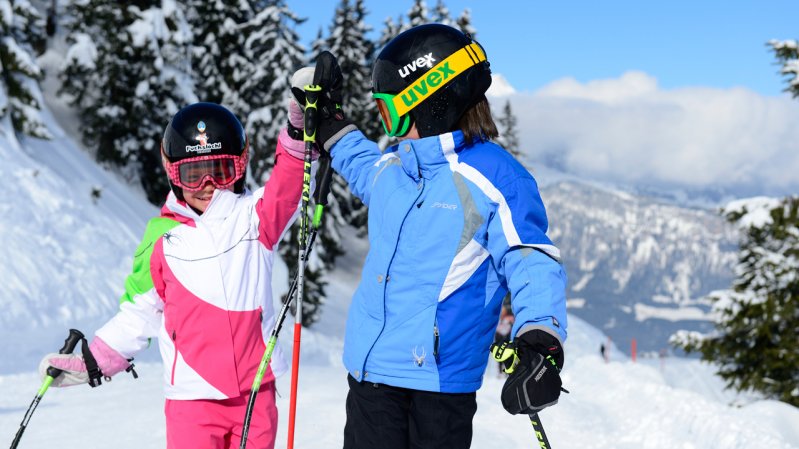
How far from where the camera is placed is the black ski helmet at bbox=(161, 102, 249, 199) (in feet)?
11.2

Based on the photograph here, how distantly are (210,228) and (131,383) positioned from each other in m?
5.89

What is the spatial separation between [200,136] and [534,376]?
2.07 meters

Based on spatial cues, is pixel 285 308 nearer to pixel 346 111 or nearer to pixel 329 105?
pixel 329 105

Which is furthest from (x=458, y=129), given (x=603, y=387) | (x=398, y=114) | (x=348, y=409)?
(x=603, y=387)

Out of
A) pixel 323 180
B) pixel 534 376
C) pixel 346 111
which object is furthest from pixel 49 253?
pixel 346 111

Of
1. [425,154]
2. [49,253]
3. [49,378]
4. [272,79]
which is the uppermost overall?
[425,154]

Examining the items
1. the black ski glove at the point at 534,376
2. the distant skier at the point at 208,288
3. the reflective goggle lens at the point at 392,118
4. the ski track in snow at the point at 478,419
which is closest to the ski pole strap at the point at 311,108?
the distant skier at the point at 208,288

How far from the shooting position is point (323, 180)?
3.27 metres

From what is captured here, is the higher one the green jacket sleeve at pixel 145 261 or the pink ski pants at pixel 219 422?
the green jacket sleeve at pixel 145 261

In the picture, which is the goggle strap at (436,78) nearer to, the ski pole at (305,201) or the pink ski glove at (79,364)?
the ski pole at (305,201)

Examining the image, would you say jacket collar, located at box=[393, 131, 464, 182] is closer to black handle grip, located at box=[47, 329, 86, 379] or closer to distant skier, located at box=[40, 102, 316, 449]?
distant skier, located at box=[40, 102, 316, 449]

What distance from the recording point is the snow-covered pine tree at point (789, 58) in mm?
13273

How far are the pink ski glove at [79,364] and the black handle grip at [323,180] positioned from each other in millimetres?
1311

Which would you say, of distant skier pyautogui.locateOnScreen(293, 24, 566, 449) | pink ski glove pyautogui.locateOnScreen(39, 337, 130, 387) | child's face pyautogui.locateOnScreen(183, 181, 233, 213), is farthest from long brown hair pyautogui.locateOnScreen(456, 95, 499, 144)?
pink ski glove pyautogui.locateOnScreen(39, 337, 130, 387)
